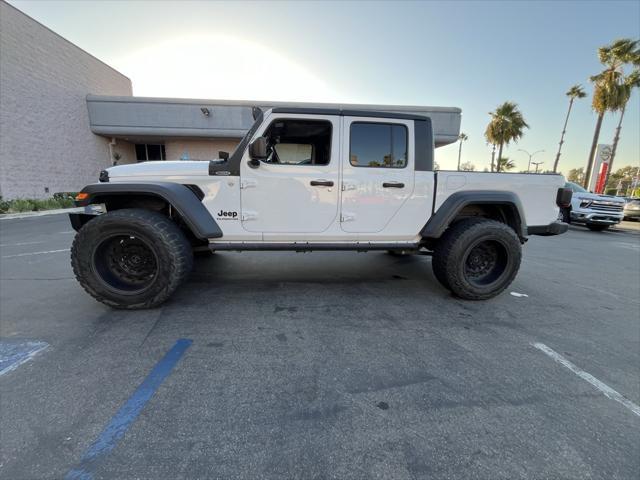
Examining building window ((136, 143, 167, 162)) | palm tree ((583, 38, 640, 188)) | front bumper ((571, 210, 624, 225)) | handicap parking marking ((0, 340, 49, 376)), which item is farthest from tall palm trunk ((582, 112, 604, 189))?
building window ((136, 143, 167, 162))

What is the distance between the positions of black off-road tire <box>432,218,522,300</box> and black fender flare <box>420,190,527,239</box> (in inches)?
7.7

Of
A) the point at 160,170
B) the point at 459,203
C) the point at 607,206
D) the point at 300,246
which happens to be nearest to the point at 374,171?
the point at 459,203

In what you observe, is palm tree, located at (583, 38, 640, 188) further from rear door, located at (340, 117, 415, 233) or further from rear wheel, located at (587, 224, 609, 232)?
rear door, located at (340, 117, 415, 233)

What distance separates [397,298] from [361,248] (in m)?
0.81

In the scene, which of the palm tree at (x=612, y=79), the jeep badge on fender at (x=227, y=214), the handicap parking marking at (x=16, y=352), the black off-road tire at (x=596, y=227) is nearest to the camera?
the handicap parking marking at (x=16, y=352)

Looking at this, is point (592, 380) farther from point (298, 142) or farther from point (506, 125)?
point (506, 125)

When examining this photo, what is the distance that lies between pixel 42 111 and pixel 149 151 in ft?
28.7

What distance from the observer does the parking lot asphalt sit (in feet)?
4.52

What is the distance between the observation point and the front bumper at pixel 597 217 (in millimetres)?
9875

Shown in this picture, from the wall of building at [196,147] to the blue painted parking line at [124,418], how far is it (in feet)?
64.1

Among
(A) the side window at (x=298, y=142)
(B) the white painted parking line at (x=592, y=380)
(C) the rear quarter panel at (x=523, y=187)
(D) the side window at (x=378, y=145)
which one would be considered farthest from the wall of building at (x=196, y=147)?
(B) the white painted parking line at (x=592, y=380)

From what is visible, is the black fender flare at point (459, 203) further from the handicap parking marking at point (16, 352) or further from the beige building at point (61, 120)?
the beige building at point (61, 120)

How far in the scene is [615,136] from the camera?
63.4 feet

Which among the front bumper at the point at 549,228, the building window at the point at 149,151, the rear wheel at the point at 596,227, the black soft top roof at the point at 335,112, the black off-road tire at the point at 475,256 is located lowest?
the rear wheel at the point at 596,227
